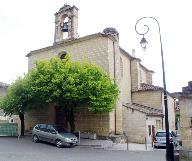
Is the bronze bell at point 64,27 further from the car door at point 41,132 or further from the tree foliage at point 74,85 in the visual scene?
the car door at point 41,132

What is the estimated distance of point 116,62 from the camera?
3062 centimetres

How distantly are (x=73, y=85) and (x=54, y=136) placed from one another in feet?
14.0

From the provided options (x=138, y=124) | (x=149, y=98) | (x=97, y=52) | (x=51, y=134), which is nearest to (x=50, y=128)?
(x=51, y=134)

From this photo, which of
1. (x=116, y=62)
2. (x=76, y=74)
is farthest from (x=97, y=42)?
(x=76, y=74)

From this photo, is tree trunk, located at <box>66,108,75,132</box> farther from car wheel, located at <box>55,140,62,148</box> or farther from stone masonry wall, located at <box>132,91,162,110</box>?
stone masonry wall, located at <box>132,91,162,110</box>

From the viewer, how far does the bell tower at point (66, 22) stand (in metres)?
31.2

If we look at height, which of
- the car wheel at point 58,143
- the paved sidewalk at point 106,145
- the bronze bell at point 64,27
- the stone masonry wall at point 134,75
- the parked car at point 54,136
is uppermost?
the bronze bell at point 64,27

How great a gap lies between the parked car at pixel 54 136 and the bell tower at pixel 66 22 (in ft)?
33.0

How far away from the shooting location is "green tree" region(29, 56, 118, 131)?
26.1 m

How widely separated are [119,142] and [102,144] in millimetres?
3098

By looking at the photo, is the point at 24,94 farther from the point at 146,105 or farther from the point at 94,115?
the point at 146,105

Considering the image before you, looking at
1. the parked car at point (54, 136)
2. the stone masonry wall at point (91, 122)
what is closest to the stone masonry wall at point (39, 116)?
the stone masonry wall at point (91, 122)

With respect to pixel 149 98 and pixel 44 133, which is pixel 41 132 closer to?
pixel 44 133

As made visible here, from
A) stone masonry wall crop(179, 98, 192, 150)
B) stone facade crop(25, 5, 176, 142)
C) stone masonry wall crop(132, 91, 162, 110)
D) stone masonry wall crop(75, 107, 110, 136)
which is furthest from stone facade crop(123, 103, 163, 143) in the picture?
stone masonry wall crop(179, 98, 192, 150)
